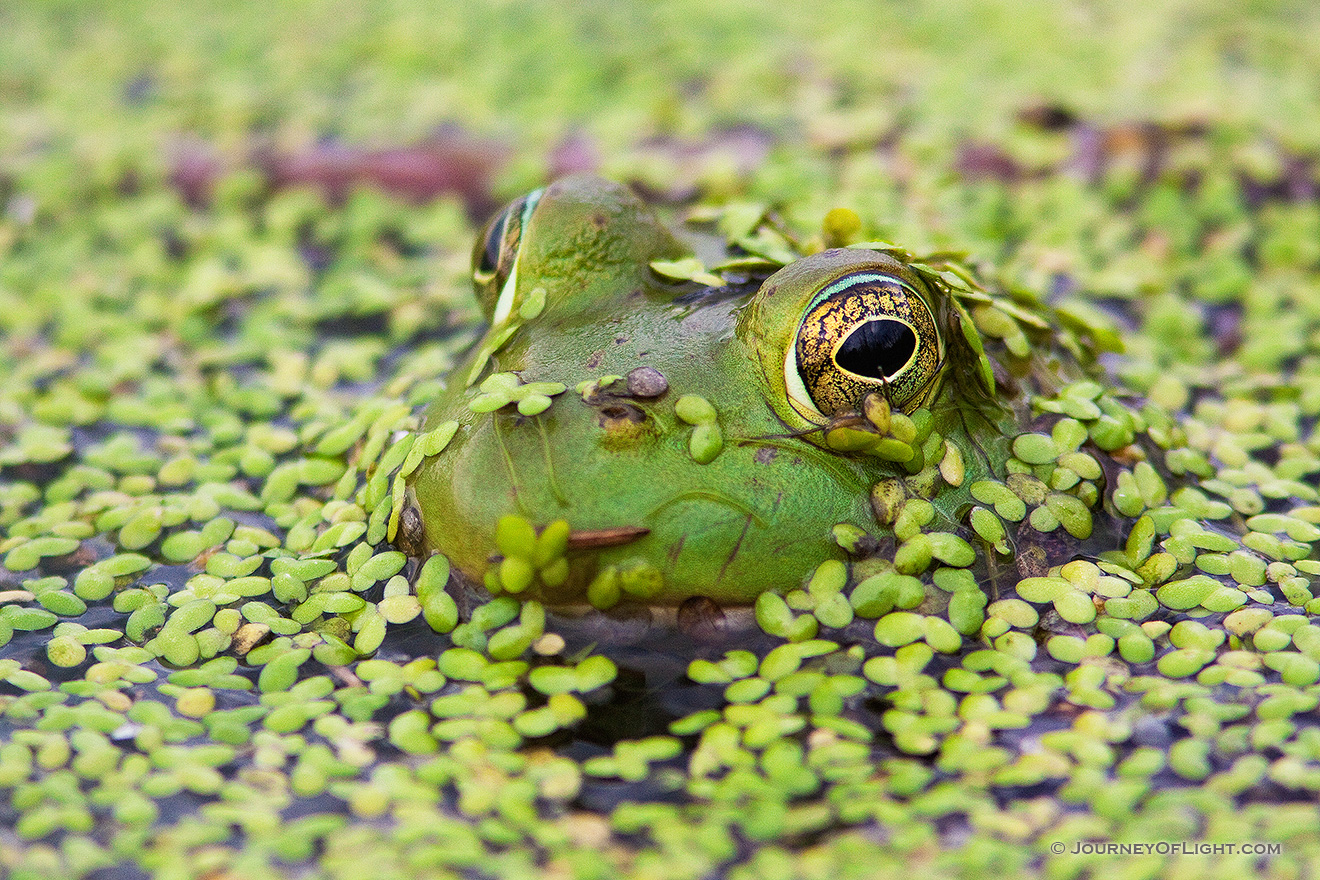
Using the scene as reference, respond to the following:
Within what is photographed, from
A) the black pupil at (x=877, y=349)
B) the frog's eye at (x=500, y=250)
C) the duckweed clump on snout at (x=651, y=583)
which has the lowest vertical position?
the duckweed clump on snout at (x=651, y=583)

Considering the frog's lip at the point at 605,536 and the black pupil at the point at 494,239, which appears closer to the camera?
the frog's lip at the point at 605,536

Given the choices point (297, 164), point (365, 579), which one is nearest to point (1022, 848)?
point (365, 579)

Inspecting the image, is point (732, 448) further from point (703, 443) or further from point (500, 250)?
point (500, 250)

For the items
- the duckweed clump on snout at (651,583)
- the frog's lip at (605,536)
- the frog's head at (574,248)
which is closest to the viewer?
the duckweed clump on snout at (651,583)

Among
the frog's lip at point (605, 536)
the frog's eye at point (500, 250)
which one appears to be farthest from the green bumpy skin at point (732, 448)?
the frog's eye at point (500, 250)

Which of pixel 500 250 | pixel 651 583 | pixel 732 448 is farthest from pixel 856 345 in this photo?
pixel 500 250

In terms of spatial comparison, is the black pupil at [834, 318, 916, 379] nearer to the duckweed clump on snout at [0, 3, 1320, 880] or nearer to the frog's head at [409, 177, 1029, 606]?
the frog's head at [409, 177, 1029, 606]

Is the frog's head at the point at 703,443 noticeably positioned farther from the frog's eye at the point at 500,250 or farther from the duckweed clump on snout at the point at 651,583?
the frog's eye at the point at 500,250

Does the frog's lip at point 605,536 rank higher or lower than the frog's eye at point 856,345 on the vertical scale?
lower

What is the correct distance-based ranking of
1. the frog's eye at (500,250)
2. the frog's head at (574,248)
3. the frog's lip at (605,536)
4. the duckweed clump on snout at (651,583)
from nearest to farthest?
the duckweed clump on snout at (651,583), the frog's lip at (605,536), the frog's head at (574,248), the frog's eye at (500,250)
